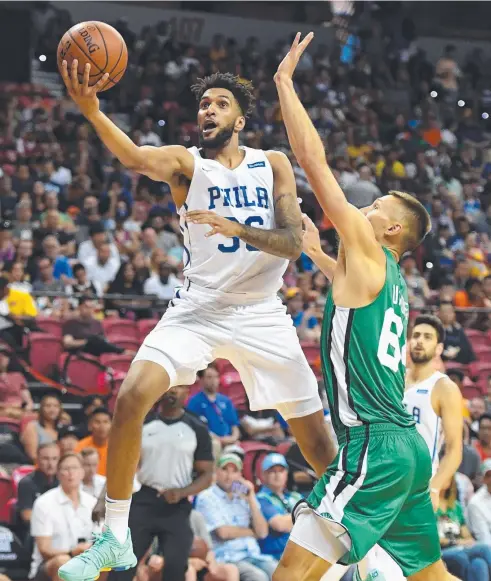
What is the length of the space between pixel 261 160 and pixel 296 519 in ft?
6.48

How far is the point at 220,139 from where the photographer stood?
5.53 meters

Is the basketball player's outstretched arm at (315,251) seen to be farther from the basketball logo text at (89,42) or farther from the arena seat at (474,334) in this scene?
the arena seat at (474,334)

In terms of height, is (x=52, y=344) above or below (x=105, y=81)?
below

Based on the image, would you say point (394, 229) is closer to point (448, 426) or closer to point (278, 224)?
point (278, 224)

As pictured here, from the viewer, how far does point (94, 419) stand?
8.64m

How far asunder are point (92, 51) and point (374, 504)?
2455mm

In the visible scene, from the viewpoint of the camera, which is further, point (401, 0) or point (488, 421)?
point (401, 0)

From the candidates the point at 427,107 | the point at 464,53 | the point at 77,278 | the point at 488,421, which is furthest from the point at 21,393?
the point at 464,53

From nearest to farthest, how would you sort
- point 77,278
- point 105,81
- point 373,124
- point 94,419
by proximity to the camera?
point 105,81 → point 94,419 → point 77,278 → point 373,124

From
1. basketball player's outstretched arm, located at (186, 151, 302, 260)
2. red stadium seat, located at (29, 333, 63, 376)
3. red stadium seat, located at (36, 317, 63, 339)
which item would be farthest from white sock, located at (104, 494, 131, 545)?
red stadium seat, located at (36, 317, 63, 339)

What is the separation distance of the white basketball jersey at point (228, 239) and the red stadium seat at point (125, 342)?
5.70 meters

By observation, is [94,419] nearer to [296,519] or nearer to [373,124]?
[296,519]

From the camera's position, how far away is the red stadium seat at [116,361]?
1052 cm

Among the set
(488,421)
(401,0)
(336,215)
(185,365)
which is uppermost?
(401,0)
